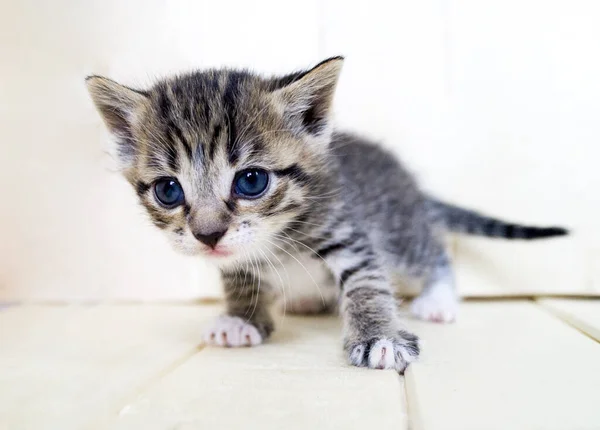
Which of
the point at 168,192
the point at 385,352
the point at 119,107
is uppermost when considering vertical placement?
the point at 119,107

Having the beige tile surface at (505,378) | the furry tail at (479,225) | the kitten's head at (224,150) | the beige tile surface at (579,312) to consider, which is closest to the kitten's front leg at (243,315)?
the kitten's head at (224,150)

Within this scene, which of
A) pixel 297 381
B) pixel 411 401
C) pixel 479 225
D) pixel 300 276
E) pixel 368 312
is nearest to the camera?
pixel 411 401

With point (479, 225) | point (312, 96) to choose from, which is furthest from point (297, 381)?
point (479, 225)

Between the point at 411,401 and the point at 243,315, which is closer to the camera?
the point at 411,401

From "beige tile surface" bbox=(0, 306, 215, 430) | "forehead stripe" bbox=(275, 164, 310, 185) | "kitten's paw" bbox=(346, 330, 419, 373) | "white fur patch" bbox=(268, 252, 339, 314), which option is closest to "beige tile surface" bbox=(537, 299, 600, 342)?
"kitten's paw" bbox=(346, 330, 419, 373)

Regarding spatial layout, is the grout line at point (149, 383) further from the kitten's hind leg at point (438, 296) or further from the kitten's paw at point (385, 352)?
the kitten's hind leg at point (438, 296)

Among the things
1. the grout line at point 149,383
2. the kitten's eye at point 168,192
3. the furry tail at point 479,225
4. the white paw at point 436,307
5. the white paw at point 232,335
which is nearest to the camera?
the grout line at point 149,383

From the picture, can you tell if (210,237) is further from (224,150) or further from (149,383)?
(149,383)
